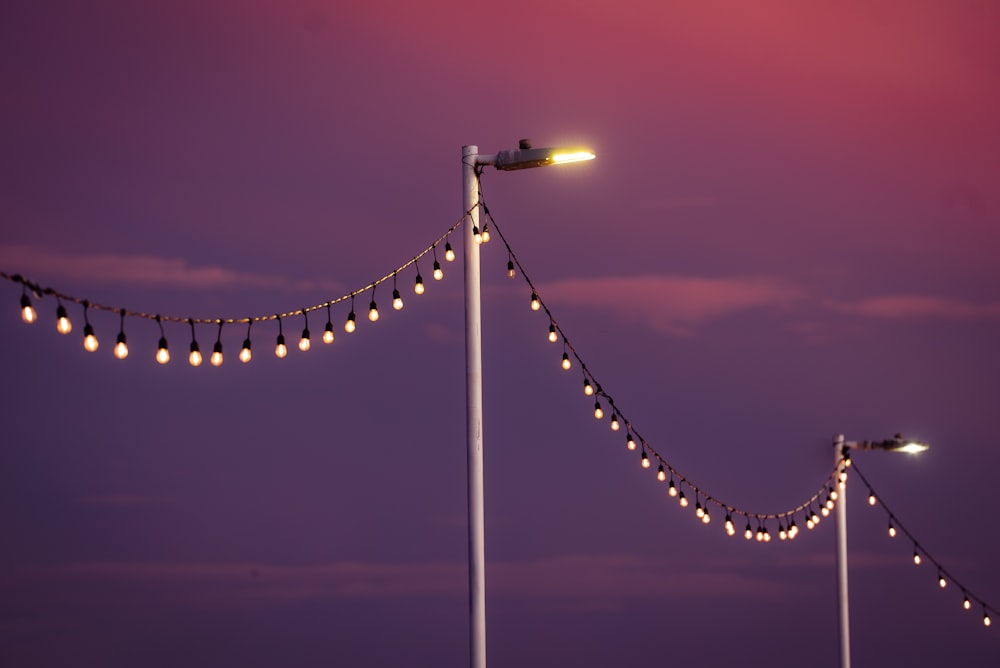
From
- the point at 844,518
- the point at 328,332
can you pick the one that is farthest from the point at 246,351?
the point at 844,518

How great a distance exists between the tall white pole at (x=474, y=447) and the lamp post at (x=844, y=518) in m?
9.19

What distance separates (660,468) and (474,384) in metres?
4.11

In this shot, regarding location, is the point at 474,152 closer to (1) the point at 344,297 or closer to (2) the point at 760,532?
(1) the point at 344,297

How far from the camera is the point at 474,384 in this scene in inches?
409

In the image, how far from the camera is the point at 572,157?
1055 centimetres

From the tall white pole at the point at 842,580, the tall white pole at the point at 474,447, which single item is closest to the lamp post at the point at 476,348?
the tall white pole at the point at 474,447

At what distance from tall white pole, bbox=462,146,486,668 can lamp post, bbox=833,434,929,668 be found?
30.1ft

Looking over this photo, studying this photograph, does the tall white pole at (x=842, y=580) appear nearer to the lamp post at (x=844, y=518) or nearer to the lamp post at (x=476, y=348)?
the lamp post at (x=844, y=518)

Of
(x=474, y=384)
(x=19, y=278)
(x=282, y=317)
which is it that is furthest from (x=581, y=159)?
(x=19, y=278)

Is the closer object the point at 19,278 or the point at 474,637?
the point at 19,278

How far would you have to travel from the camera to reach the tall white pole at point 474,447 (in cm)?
1025

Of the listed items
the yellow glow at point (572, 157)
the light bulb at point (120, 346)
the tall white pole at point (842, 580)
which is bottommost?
the tall white pole at point (842, 580)

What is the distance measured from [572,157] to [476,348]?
159 cm

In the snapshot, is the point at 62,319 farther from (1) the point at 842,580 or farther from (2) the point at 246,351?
(1) the point at 842,580
